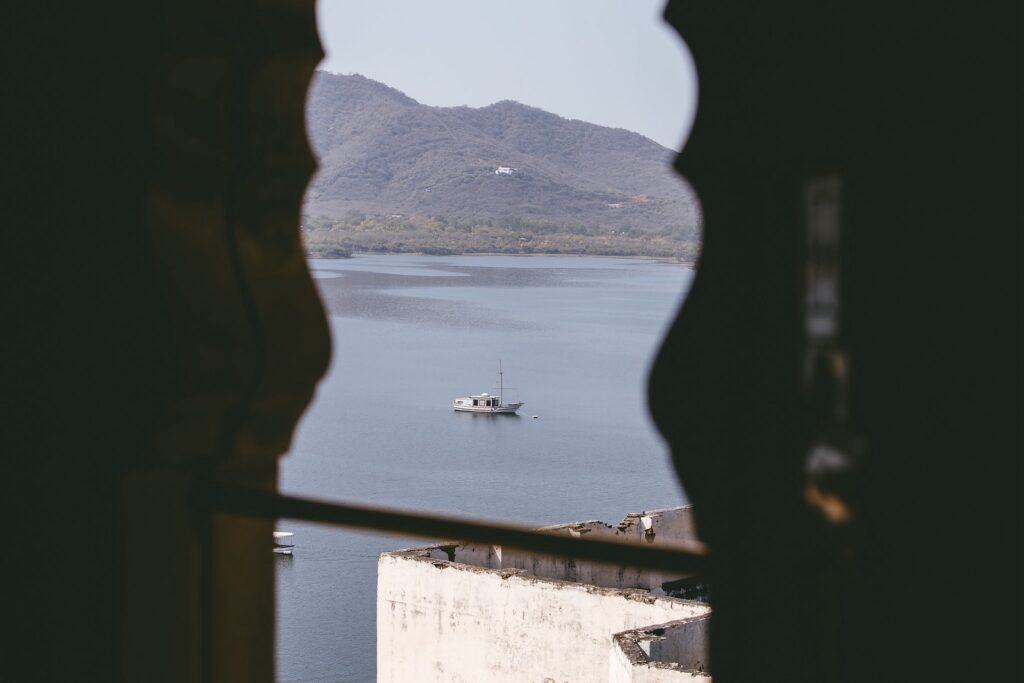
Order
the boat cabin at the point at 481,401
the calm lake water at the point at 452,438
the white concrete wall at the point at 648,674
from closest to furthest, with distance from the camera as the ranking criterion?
the white concrete wall at the point at 648,674 → the calm lake water at the point at 452,438 → the boat cabin at the point at 481,401

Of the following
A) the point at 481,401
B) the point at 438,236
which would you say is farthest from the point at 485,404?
the point at 438,236

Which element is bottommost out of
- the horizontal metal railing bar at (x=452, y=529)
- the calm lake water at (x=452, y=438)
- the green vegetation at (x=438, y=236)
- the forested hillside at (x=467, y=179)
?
the calm lake water at (x=452, y=438)

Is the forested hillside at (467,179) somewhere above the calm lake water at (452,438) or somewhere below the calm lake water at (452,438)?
above

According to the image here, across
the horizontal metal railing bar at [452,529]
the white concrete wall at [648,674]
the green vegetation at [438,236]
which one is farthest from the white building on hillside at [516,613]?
the green vegetation at [438,236]

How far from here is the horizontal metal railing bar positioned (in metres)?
0.86

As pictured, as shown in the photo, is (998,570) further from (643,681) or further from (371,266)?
(371,266)

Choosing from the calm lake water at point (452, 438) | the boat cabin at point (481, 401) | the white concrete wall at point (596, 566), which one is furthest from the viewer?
the boat cabin at point (481, 401)

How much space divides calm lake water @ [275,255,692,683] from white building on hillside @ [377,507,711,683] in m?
2.49

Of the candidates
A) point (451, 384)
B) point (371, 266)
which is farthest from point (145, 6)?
point (371, 266)

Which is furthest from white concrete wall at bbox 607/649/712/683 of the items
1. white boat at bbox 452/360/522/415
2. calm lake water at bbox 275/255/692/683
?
white boat at bbox 452/360/522/415

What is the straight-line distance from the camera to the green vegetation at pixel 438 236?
62.6 metres

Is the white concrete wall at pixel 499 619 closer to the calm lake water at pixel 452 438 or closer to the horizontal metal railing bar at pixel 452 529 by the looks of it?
the calm lake water at pixel 452 438

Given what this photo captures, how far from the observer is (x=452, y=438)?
4428 centimetres

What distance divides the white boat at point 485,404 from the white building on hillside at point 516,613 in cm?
2799
